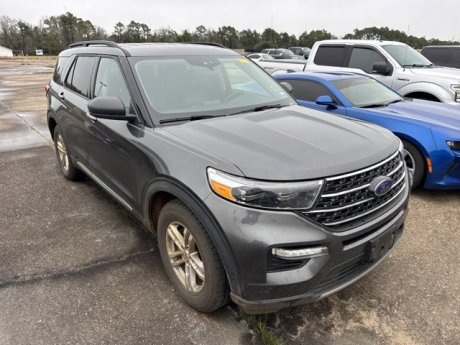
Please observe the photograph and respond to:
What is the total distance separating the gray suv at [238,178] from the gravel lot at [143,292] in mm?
263

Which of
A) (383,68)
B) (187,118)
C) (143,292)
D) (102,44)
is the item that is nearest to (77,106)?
(102,44)

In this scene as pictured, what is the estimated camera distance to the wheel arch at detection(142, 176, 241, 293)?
2158 millimetres

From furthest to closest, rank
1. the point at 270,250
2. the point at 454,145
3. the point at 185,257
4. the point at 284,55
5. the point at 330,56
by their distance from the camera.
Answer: the point at 284,55
the point at 330,56
the point at 454,145
the point at 185,257
the point at 270,250

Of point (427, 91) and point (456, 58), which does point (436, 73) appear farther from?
point (456, 58)

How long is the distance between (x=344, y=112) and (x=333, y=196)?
3.37 metres

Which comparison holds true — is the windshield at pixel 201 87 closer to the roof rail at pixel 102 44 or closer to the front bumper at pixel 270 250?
the roof rail at pixel 102 44

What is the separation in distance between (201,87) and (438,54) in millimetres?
10936

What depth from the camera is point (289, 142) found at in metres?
2.51

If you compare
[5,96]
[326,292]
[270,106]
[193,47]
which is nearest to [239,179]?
[326,292]

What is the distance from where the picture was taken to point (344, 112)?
5.23 metres

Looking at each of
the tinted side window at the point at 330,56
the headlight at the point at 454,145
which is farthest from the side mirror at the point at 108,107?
the tinted side window at the point at 330,56

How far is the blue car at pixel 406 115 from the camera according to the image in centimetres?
424

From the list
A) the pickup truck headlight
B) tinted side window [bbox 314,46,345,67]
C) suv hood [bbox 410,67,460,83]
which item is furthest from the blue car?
tinted side window [bbox 314,46,345,67]

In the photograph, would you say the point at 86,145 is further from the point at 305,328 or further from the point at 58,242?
the point at 305,328
